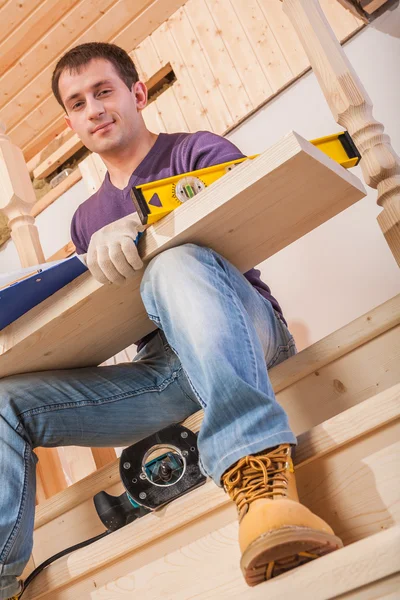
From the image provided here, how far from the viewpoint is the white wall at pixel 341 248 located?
6.72ft

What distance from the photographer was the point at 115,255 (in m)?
1.05

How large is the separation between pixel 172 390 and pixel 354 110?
69 centimetres

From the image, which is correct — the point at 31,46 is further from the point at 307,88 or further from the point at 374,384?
the point at 374,384

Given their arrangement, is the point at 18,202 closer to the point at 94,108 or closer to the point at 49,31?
the point at 94,108

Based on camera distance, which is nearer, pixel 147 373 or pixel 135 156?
pixel 147 373

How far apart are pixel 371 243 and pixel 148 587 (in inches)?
51.4

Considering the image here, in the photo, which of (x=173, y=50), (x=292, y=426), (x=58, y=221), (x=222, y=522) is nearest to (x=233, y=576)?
(x=222, y=522)

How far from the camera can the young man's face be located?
1638mm

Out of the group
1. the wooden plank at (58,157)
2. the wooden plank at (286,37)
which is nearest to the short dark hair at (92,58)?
the wooden plank at (286,37)

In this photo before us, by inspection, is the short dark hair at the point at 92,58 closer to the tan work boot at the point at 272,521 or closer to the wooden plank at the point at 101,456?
the wooden plank at the point at 101,456

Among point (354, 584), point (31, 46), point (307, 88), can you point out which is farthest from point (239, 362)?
point (31, 46)

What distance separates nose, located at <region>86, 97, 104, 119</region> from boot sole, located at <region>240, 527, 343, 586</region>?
1170mm

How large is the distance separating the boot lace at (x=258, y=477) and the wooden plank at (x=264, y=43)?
5.87 feet

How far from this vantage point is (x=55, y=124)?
10.7ft
